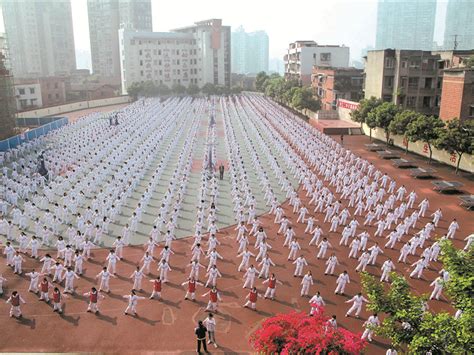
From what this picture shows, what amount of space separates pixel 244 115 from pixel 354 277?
40.3m

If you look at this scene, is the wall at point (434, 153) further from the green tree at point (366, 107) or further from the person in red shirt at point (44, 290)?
the person in red shirt at point (44, 290)

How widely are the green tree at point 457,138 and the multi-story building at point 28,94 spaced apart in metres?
51.8

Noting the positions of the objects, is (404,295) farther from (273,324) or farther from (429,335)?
(273,324)

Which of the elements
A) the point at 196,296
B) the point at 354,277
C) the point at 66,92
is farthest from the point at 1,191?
the point at 66,92

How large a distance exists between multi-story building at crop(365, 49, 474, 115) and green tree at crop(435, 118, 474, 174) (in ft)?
53.5

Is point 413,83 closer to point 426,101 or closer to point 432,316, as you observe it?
point 426,101

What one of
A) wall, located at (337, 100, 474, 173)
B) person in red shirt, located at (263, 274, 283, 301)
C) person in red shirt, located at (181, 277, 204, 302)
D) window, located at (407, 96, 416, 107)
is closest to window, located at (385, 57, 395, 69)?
window, located at (407, 96, 416, 107)

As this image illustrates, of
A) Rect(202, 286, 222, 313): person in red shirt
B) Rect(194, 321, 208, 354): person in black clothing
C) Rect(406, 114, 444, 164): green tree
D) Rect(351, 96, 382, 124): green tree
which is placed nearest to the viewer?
Rect(194, 321, 208, 354): person in black clothing

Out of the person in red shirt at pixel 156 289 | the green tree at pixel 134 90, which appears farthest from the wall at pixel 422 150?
the green tree at pixel 134 90

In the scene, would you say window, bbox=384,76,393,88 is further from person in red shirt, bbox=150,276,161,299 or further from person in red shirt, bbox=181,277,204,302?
person in red shirt, bbox=150,276,161,299

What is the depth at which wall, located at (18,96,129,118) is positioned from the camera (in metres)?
51.8

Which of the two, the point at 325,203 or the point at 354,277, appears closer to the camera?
the point at 354,277

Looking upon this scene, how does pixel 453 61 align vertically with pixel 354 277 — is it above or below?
above

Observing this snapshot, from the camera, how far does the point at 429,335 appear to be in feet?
20.6
